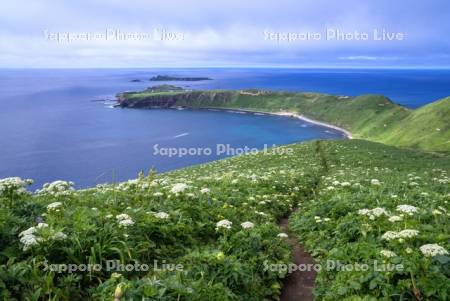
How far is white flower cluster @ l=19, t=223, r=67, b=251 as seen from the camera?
6.72 meters

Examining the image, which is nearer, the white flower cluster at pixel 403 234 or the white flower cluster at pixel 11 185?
the white flower cluster at pixel 403 234

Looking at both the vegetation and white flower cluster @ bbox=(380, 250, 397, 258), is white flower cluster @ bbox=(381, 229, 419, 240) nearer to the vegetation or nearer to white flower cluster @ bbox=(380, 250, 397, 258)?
the vegetation

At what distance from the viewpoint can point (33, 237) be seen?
22.4ft

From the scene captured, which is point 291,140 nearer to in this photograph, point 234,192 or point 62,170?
point 62,170

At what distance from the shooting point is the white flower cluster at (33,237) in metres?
6.72

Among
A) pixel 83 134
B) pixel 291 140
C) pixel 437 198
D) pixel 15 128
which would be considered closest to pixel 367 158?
pixel 437 198

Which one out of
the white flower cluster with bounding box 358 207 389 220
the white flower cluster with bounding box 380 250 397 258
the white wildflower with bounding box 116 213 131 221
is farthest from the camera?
the white flower cluster with bounding box 358 207 389 220

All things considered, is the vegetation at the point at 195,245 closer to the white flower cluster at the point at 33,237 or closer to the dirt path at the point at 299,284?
the white flower cluster at the point at 33,237

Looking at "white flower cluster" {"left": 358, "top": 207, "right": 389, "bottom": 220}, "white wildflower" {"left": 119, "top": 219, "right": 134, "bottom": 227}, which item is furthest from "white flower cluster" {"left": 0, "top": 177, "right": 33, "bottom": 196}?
"white flower cluster" {"left": 358, "top": 207, "right": 389, "bottom": 220}

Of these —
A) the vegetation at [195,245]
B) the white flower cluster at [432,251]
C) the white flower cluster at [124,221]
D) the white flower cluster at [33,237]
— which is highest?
the white flower cluster at [33,237]

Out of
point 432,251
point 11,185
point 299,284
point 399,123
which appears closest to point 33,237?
point 11,185

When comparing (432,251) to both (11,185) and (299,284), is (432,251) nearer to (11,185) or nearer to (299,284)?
(299,284)

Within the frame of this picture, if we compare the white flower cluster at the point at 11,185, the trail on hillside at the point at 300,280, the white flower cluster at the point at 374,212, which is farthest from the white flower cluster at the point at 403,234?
the white flower cluster at the point at 11,185

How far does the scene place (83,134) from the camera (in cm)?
18100
